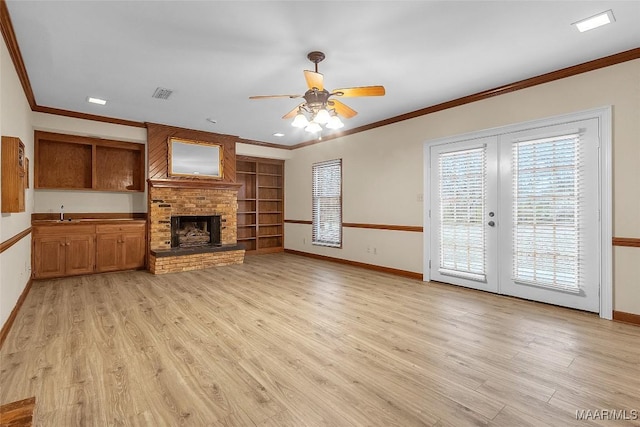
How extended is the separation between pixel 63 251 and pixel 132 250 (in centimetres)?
98

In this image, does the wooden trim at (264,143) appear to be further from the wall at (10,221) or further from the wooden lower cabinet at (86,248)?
the wall at (10,221)

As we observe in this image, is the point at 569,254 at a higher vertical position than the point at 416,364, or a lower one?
higher

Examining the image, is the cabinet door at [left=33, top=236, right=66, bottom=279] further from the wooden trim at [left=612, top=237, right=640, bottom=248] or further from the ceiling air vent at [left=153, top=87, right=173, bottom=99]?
the wooden trim at [left=612, top=237, right=640, bottom=248]

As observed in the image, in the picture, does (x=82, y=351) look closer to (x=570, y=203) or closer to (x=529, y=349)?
(x=529, y=349)

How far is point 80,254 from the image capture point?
5227 mm

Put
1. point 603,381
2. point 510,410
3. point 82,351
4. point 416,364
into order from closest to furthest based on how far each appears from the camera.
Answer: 1. point 510,410
2. point 603,381
3. point 416,364
4. point 82,351

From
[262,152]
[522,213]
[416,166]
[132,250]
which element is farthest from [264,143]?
[522,213]

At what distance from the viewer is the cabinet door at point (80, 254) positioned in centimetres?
514

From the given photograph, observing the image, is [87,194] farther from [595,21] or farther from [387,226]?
[595,21]

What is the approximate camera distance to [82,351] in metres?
2.57

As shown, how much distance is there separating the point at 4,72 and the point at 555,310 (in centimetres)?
604

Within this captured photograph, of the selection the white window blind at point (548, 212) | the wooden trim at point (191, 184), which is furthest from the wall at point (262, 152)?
the white window blind at point (548, 212)

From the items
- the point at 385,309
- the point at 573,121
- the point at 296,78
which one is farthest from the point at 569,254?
the point at 296,78

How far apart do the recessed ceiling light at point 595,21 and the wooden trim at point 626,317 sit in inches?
110
